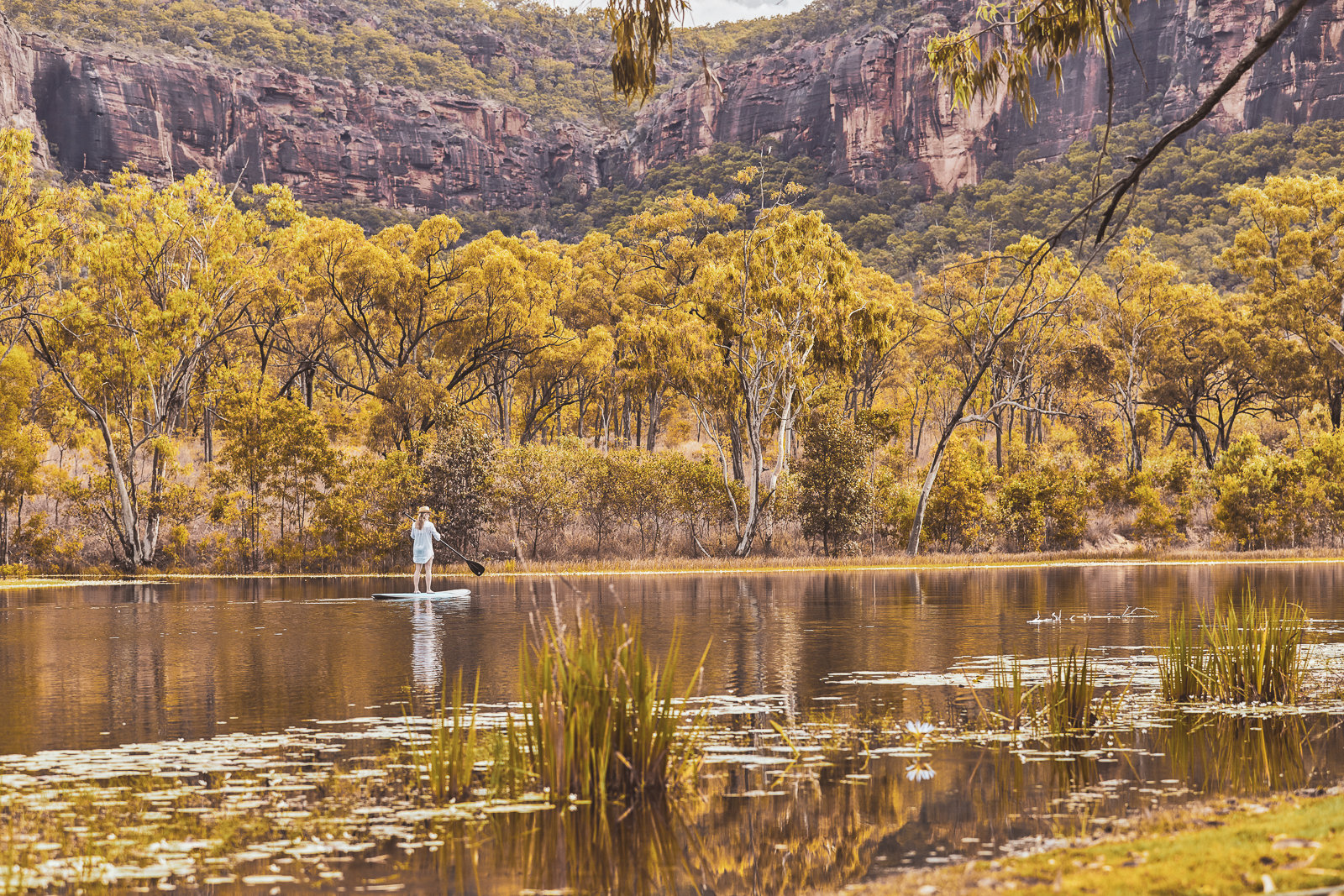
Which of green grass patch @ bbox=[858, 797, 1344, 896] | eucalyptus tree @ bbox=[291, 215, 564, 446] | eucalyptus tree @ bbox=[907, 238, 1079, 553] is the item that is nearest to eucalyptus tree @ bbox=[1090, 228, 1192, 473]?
eucalyptus tree @ bbox=[907, 238, 1079, 553]

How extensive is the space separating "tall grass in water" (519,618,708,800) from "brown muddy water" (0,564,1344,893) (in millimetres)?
288

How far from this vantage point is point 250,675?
44.4 ft

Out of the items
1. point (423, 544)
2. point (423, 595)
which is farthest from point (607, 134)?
point (423, 595)

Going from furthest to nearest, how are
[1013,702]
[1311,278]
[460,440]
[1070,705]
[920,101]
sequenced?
[920,101] → [1311,278] → [460,440] → [1013,702] → [1070,705]

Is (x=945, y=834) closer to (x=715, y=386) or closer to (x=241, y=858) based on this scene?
(x=241, y=858)

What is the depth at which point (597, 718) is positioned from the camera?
24.4 feet

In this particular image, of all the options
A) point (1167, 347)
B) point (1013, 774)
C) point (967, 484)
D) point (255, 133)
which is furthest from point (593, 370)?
point (255, 133)

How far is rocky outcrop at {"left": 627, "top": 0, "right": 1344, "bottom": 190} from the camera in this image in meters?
142

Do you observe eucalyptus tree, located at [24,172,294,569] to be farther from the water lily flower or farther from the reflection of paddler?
the water lily flower

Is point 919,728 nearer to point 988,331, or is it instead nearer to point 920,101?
point 988,331

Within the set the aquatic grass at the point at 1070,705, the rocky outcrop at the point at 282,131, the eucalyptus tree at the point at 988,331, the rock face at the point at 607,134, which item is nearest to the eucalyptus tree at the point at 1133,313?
the eucalyptus tree at the point at 988,331

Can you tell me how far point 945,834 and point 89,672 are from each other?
35.8 ft

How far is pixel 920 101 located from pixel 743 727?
16151 centimetres

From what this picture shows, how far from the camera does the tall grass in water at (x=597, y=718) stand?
7.36 metres
